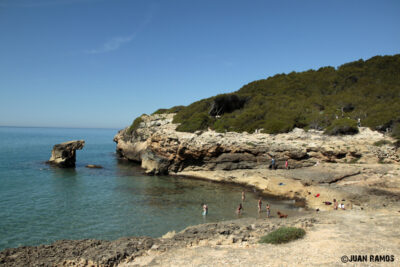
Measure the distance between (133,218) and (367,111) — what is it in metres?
40.1

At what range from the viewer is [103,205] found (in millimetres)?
22625

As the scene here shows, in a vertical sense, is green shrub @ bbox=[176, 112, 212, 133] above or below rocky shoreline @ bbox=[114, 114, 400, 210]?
above

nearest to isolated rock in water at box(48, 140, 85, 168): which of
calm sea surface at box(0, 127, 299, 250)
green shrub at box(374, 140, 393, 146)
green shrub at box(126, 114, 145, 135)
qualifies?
calm sea surface at box(0, 127, 299, 250)

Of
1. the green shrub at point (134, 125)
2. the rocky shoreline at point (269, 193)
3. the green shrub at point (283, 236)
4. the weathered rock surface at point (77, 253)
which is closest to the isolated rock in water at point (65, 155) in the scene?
the rocky shoreline at point (269, 193)

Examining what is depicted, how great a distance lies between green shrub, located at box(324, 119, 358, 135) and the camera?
35.4 meters

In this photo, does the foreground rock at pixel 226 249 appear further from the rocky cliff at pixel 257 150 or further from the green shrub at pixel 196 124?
the green shrub at pixel 196 124

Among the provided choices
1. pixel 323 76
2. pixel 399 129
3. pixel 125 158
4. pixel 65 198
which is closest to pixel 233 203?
pixel 65 198

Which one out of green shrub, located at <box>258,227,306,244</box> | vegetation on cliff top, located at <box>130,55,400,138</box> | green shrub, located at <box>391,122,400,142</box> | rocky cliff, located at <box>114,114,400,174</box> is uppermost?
vegetation on cliff top, located at <box>130,55,400,138</box>

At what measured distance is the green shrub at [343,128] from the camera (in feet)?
116

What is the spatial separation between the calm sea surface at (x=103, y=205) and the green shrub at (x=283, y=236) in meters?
7.36

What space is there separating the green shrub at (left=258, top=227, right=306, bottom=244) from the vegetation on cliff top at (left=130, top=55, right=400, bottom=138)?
2662 cm

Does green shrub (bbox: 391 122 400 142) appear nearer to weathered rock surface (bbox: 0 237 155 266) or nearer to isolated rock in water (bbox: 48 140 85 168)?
→ weathered rock surface (bbox: 0 237 155 266)


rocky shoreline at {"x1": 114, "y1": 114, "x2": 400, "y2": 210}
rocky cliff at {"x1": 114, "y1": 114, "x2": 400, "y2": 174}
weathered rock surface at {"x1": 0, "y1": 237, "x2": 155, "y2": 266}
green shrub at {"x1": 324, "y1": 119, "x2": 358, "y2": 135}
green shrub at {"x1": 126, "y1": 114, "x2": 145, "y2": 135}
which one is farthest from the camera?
green shrub at {"x1": 126, "y1": 114, "x2": 145, "y2": 135}

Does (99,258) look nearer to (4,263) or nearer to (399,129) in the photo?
(4,263)
